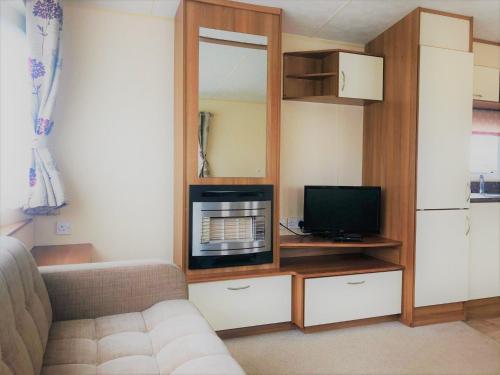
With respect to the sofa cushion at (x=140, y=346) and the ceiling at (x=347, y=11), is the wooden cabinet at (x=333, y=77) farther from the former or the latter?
the sofa cushion at (x=140, y=346)

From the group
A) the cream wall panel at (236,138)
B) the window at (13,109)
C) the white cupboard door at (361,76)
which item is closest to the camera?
the window at (13,109)

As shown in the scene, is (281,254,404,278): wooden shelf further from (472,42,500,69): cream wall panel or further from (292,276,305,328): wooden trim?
(472,42,500,69): cream wall panel

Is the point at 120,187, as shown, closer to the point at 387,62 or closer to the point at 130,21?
the point at 130,21

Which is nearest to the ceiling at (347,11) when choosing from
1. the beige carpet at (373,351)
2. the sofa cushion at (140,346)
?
the sofa cushion at (140,346)

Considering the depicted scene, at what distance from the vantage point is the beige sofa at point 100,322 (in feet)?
4.24

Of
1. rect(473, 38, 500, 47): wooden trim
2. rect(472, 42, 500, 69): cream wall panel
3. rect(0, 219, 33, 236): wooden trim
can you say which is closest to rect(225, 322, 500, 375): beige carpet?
rect(0, 219, 33, 236): wooden trim

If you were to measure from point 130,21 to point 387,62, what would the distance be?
2.13 metres

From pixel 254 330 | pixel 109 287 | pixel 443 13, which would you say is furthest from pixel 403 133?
pixel 109 287

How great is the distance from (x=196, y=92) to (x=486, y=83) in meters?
2.66

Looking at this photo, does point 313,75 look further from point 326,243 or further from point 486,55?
point 486,55

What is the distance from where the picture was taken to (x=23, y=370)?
1139 mm

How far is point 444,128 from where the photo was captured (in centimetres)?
298

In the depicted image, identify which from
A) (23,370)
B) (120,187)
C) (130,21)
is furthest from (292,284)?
(130,21)

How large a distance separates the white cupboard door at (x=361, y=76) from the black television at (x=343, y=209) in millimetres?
793
